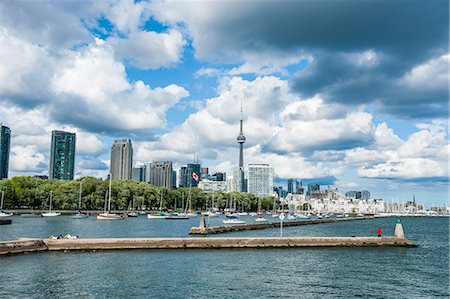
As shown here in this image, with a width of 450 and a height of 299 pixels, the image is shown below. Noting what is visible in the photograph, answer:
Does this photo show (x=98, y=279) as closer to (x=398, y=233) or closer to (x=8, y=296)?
(x=8, y=296)

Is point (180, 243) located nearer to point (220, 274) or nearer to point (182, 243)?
point (182, 243)

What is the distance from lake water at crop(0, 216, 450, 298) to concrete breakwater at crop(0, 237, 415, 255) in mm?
2149

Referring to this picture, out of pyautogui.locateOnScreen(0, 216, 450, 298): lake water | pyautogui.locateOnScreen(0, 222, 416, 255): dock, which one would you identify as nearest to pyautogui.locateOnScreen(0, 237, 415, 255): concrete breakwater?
pyautogui.locateOnScreen(0, 222, 416, 255): dock

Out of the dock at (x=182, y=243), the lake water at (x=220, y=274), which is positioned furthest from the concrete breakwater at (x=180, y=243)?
the lake water at (x=220, y=274)

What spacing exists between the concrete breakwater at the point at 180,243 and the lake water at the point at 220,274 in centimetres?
215

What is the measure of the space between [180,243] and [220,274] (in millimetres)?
20578

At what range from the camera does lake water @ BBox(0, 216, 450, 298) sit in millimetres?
41188

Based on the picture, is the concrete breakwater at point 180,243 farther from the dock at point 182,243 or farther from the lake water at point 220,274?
the lake water at point 220,274

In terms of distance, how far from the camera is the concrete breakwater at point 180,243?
60.8 m

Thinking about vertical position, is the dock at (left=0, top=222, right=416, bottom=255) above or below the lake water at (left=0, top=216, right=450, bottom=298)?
above

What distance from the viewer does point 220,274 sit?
4962 cm

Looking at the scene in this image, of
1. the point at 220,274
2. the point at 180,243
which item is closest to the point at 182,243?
the point at 180,243

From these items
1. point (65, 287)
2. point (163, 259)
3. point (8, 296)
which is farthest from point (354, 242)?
point (8, 296)

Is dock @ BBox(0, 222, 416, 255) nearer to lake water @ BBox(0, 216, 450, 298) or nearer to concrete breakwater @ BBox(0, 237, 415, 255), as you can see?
concrete breakwater @ BBox(0, 237, 415, 255)
